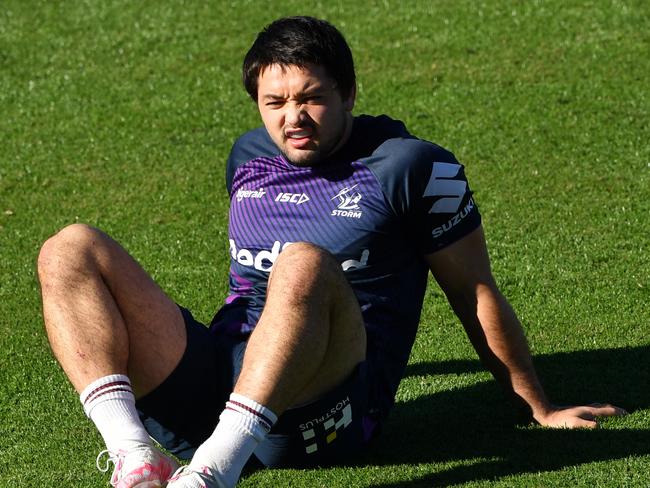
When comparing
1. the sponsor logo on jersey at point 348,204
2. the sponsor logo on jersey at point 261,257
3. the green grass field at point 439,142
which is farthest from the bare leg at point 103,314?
the sponsor logo on jersey at point 348,204

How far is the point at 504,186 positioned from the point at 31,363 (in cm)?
300

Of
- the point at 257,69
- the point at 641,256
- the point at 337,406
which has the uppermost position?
the point at 257,69

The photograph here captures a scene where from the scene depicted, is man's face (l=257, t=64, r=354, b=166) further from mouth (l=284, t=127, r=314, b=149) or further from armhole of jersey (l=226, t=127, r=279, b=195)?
armhole of jersey (l=226, t=127, r=279, b=195)

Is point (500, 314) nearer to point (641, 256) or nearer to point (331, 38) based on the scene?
point (331, 38)

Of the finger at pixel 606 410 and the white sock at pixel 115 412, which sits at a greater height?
the white sock at pixel 115 412

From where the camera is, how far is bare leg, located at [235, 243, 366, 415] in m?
3.83

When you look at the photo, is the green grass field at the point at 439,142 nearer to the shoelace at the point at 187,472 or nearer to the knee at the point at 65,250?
the shoelace at the point at 187,472

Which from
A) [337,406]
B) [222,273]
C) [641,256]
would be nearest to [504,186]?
[641,256]

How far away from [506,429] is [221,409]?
1.05 m

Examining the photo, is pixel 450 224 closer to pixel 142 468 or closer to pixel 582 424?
pixel 582 424

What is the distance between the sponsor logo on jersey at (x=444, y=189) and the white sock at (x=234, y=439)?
100 centimetres

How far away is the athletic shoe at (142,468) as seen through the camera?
148 inches

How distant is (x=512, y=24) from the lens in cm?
948

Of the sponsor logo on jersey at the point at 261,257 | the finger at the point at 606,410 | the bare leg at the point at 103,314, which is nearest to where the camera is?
the bare leg at the point at 103,314
